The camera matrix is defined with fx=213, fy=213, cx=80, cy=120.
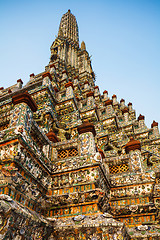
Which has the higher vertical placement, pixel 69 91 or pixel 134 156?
pixel 69 91

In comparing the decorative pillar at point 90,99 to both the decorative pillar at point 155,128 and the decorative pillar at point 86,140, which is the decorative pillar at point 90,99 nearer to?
the decorative pillar at point 86,140

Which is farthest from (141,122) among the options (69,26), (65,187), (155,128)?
(69,26)

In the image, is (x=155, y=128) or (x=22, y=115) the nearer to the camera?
(x=22, y=115)

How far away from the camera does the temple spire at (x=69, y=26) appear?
35.6m

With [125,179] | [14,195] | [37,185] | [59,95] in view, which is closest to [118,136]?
[59,95]

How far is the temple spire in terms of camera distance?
35622 millimetres

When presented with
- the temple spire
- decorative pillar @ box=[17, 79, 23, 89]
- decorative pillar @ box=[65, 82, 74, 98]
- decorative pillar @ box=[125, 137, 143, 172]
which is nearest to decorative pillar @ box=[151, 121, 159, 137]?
decorative pillar @ box=[65, 82, 74, 98]

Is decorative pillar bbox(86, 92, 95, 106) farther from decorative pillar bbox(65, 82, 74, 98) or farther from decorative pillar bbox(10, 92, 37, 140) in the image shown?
decorative pillar bbox(10, 92, 37, 140)

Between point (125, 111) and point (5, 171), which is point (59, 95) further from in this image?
point (125, 111)

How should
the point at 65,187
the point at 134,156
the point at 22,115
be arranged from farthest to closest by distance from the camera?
the point at 134,156, the point at 65,187, the point at 22,115

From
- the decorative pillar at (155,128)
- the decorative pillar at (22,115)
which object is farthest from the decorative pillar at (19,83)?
the decorative pillar at (155,128)

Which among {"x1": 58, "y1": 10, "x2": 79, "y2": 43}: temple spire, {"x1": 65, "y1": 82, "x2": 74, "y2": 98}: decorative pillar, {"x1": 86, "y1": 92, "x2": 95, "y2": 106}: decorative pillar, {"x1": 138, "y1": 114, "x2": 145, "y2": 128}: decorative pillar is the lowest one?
{"x1": 65, "y1": 82, "x2": 74, "y2": 98}: decorative pillar

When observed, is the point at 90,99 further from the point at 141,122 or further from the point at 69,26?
the point at 69,26

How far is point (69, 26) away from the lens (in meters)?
37.6
